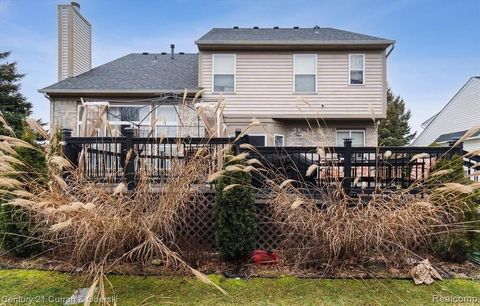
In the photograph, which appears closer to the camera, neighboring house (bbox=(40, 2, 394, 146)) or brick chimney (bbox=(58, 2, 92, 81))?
neighboring house (bbox=(40, 2, 394, 146))

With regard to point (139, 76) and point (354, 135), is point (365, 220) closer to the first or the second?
point (354, 135)

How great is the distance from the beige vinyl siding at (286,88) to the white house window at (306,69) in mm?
153

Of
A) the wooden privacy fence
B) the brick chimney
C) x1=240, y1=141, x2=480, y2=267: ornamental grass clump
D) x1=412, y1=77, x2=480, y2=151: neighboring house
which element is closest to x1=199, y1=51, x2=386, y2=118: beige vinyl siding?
the brick chimney

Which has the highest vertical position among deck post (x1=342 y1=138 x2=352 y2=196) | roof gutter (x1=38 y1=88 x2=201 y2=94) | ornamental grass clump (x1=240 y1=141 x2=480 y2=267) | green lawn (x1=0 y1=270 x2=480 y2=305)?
roof gutter (x1=38 y1=88 x2=201 y2=94)

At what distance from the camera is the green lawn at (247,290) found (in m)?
3.37

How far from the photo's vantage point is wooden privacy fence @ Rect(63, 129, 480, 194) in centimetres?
413

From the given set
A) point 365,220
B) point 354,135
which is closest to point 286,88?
point 354,135

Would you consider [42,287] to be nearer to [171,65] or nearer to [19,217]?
[19,217]

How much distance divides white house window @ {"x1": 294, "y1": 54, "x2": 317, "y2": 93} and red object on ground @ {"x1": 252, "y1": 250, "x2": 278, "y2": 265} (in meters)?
8.36

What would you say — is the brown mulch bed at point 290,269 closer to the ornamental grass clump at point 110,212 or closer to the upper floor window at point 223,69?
the ornamental grass clump at point 110,212

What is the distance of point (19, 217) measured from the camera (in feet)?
13.8

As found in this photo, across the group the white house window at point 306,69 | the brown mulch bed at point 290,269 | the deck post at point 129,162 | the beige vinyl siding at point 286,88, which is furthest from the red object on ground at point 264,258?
the white house window at point 306,69

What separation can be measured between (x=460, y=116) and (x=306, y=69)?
13788 mm

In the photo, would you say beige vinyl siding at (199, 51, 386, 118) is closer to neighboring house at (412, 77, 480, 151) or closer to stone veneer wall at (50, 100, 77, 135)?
stone veneer wall at (50, 100, 77, 135)
